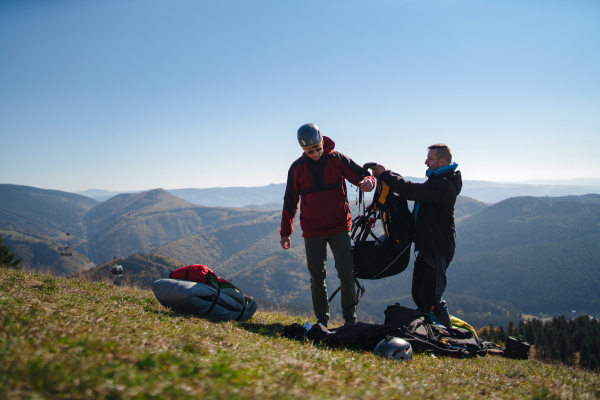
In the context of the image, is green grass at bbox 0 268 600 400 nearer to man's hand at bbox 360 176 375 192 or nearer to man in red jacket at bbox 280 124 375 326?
man in red jacket at bbox 280 124 375 326

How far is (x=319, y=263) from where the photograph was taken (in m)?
7.10

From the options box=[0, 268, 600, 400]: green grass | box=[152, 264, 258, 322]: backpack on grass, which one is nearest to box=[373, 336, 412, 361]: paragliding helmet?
box=[0, 268, 600, 400]: green grass

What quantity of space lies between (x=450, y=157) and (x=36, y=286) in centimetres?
833

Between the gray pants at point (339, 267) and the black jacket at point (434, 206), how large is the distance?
56.0 inches

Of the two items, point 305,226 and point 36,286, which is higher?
point 305,226

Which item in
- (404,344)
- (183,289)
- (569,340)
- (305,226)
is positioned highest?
(305,226)

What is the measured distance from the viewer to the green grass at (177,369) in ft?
7.69

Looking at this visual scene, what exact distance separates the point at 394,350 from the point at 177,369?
3.47 m

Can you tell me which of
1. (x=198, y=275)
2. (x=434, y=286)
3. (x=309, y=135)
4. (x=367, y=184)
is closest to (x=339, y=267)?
(x=367, y=184)

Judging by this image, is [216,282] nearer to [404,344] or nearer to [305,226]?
[305,226]

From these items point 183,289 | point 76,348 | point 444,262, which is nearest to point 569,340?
point 444,262

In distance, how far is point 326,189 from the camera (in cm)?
706

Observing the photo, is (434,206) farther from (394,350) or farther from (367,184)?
(394,350)

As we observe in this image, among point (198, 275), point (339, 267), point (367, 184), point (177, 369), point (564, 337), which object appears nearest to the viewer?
point (177, 369)
